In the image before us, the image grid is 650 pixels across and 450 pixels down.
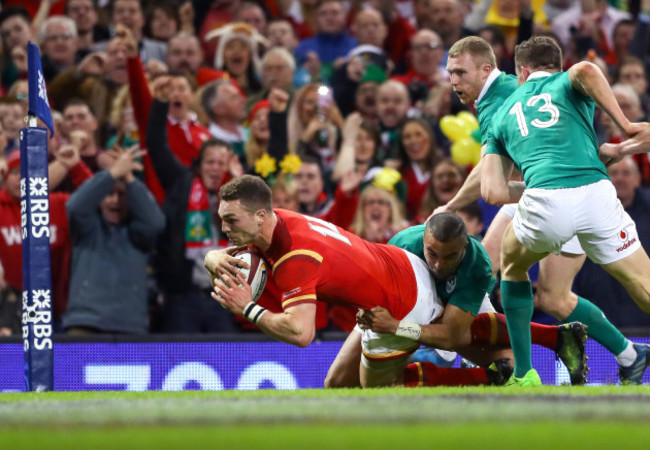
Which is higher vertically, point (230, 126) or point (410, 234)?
point (230, 126)

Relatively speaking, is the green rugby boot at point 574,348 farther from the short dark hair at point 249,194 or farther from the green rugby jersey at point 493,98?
the short dark hair at point 249,194

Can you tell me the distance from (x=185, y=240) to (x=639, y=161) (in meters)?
4.70

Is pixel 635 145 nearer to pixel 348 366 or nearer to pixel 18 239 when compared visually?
pixel 348 366

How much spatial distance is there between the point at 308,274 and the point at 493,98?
1.98 m

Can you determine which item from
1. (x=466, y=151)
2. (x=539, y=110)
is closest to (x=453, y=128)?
(x=466, y=151)

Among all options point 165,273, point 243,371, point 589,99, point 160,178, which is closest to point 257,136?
point 160,178

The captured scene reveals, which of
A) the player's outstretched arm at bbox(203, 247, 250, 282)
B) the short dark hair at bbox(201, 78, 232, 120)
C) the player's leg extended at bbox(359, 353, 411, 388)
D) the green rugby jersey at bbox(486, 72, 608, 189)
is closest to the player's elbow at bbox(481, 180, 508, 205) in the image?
the green rugby jersey at bbox(486, 72, 608, 189)

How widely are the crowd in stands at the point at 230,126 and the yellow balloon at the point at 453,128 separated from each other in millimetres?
17

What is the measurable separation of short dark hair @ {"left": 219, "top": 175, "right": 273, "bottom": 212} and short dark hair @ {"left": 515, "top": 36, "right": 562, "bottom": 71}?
1.91 meters

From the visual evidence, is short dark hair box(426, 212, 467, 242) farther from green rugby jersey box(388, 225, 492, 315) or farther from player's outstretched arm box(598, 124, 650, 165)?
player's outstretched arm box(598, 124, 650, 165)

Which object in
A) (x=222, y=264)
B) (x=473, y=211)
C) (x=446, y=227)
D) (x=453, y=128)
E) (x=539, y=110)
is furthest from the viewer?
(x=453, y=128)

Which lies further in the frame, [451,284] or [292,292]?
[451,284]

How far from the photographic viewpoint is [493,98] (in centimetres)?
760

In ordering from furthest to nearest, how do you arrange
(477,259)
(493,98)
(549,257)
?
1. (549,257)
2. (493,98)
3. (477,259)
